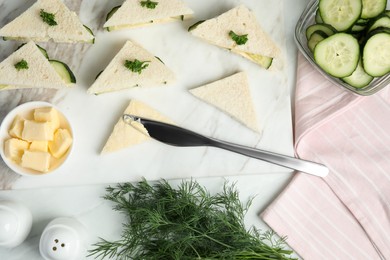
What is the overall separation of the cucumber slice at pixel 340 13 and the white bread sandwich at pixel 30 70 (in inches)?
39.4

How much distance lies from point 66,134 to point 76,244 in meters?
0.39

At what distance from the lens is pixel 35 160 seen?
199cm

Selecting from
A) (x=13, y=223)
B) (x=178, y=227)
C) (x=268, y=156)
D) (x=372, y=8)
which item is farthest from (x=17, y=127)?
(x=372, y=8)

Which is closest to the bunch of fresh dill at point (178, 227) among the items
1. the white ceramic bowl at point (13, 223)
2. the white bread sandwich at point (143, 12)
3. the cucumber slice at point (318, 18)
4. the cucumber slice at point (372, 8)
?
the white ceramic bowl at point (13, 223)

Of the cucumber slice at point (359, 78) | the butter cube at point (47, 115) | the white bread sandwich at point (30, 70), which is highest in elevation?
the cucumber slice at point (359, 78)

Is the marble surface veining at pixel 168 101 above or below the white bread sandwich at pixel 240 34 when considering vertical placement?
below

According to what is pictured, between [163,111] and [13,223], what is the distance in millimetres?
681

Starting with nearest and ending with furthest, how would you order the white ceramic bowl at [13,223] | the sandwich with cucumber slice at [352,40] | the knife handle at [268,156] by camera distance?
the white ceramic bowl at [13,223], the sandwich with cucumber slice at [352,40], the knife handle at [268,156]

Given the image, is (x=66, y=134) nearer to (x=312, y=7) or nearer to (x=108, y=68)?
(x=108, y=68)

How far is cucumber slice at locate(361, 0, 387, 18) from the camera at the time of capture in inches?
81.2

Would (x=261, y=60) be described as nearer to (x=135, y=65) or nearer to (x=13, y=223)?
(x=135, y=65)

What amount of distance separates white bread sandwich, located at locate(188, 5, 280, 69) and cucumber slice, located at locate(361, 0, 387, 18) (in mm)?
354

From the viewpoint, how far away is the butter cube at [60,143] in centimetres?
201

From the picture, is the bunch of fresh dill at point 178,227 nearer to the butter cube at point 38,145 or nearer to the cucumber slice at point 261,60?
the butter cube at point 38,145
